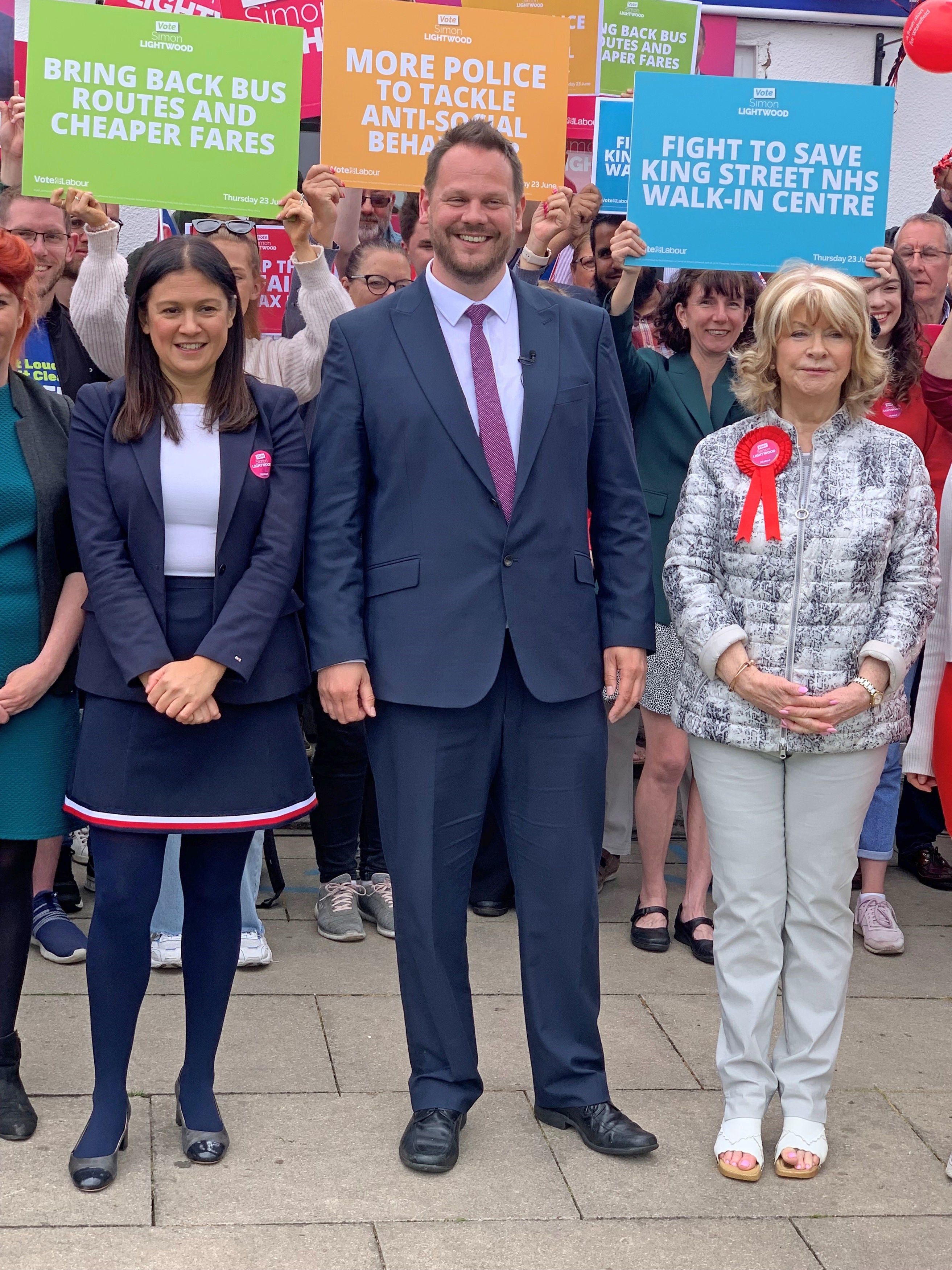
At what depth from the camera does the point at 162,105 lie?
15.4 feet

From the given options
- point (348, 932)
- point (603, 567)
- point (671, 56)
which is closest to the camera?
point (603, 567)

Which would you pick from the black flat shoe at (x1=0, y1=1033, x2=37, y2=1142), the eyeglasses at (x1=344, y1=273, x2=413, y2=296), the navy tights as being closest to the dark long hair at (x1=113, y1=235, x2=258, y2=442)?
the navy tights

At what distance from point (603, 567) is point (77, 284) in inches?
70.4

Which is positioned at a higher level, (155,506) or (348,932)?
(155,506)

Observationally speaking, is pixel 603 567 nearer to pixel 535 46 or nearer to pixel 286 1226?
pixel 286 1226

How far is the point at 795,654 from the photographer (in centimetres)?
346

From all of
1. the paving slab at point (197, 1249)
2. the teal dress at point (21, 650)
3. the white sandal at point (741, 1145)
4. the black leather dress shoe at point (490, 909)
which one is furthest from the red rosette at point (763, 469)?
the black leather dress shoe at point (490, 909)

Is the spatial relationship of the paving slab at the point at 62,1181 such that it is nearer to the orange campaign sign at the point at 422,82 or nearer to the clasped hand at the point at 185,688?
the clasped hand at the point at 185,688

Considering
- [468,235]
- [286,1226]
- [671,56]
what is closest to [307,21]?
[671,56]

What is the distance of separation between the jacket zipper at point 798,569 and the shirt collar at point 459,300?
30.9 inches

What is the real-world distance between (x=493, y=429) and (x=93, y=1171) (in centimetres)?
183

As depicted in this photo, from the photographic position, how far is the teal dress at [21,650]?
345 cm

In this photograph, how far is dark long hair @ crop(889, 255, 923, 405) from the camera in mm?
4883

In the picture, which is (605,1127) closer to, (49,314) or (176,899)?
(176,899)
